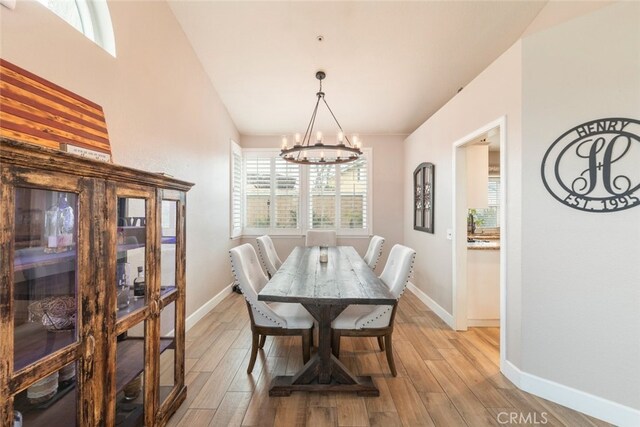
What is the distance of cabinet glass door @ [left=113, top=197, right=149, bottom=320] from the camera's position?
4.66 ft

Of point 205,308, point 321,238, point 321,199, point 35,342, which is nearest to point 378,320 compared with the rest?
point 35,342

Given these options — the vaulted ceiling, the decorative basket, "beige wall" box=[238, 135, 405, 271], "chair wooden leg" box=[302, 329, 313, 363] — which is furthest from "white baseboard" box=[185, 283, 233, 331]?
the vaulted ceiling

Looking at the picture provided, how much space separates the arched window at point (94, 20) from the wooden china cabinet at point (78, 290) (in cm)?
133

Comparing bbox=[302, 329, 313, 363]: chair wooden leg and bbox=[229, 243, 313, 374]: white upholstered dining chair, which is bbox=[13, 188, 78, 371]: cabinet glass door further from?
bbox=[302, 329, 313, 363]: chair wooden leg

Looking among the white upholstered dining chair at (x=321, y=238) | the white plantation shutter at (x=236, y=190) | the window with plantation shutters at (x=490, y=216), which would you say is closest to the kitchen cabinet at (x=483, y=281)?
the window with plantation shutters at (x=490, y=216)

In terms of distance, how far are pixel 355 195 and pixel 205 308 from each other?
3.08 meters

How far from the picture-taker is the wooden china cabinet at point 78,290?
0.92m

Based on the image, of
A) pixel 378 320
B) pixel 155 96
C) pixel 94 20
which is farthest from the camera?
pixel 155 96

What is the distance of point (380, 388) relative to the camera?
2.19 metres

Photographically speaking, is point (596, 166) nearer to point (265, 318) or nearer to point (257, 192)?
point (265, 318)

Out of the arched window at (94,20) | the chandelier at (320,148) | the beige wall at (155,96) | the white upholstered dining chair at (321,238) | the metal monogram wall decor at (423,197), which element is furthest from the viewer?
the white upholstered dining chair at (321,238)

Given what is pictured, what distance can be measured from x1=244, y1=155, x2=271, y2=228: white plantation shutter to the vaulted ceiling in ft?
3.40

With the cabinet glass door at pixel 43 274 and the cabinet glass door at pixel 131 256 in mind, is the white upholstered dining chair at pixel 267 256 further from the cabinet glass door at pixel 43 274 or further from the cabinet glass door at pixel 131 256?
the cabinet glass door at pixel 43 274

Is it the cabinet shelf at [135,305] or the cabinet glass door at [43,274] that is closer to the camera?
the cabinet glass door at [43,274]
